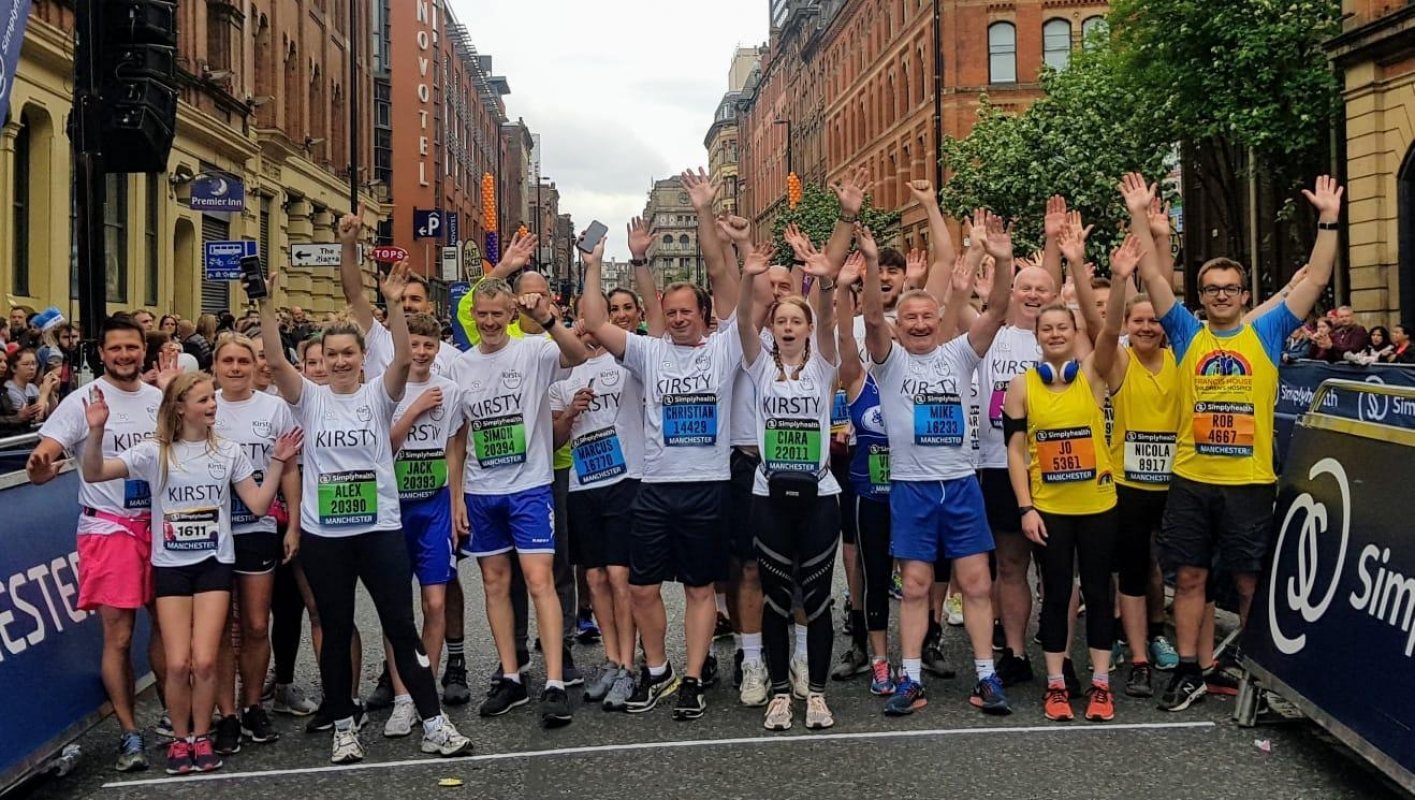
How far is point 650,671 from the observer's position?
686 cm

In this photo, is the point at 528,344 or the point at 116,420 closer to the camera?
the point at 116,420

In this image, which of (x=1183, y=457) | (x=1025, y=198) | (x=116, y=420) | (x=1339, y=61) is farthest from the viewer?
(x=1025, y=198)

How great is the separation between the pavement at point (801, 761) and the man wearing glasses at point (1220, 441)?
60 cm

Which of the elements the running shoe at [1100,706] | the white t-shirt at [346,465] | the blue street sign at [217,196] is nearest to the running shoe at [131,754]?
the white t-shirt at [346,465]

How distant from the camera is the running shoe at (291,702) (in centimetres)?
674

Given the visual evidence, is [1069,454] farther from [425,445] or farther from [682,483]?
[425,445]

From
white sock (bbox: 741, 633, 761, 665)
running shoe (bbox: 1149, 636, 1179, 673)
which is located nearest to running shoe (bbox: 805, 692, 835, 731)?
white sock (bbox: 741, 633, 761, 665)

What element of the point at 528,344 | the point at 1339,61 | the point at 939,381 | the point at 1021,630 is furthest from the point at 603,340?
the point at 1339,61

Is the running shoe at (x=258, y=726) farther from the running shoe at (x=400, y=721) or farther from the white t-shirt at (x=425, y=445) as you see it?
the white t-shirt at (x=425, y=445)

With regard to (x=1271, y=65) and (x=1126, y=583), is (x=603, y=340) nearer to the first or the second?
(x=1126, y=583)

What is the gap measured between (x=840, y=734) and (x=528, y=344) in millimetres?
2495

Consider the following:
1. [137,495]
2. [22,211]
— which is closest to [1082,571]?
[137,495]

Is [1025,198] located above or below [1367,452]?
above

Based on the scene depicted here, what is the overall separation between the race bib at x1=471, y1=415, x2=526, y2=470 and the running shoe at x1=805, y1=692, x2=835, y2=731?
187cm
